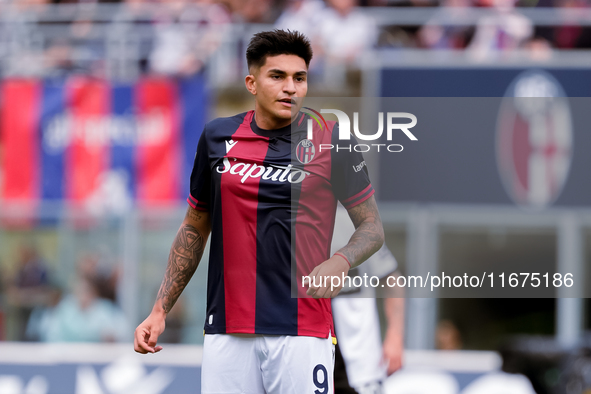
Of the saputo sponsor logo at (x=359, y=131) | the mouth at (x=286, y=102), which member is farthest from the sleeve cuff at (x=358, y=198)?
the mouth at (x=286, y=102)

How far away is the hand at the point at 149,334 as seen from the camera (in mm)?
2557

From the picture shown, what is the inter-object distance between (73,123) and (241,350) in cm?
642

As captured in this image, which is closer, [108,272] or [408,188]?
[408,188]

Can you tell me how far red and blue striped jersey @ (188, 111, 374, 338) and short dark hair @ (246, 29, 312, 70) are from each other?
0.24 meters

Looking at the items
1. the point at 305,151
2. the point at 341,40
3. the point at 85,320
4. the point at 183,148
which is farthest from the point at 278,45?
the point at 183,148

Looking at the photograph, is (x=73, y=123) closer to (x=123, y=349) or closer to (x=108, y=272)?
(x=108, y=272)

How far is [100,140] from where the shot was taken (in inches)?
330

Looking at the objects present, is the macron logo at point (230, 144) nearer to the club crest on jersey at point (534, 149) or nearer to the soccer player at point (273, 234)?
the soccer player at point (273, 234)

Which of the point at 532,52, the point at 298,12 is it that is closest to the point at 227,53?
the point at 298,12

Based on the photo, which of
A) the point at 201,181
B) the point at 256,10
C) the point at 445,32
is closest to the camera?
the point at 201,181

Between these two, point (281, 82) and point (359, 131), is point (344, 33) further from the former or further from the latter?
point (281, 82)

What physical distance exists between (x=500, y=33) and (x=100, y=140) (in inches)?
169

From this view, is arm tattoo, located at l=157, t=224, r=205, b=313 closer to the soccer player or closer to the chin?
the soccer player

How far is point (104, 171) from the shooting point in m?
8.30
